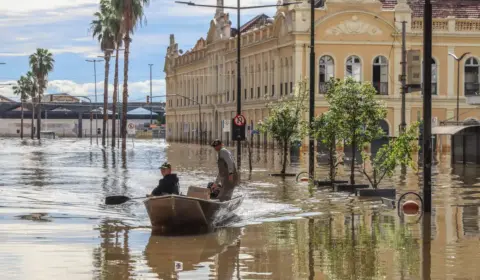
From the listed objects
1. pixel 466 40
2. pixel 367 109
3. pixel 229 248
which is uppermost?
pixel 466 40

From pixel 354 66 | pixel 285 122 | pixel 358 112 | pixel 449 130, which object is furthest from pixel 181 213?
pixel 354 66

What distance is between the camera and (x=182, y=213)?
19875mm

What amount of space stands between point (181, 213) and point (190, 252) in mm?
2764

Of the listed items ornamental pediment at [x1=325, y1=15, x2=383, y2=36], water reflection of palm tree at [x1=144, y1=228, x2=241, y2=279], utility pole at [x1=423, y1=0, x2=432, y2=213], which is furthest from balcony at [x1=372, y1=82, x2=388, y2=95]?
water reflection of palm tree at [x1=144, y1=228, x2=241, y2=279]

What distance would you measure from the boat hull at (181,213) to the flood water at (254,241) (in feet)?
1.15

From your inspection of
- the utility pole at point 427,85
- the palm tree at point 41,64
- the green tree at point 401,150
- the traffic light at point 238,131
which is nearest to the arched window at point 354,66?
the traffic light at point 238,131

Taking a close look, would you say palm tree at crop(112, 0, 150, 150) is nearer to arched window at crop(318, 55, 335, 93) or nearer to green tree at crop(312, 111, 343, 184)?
arched window at crop(318, 55, 335, 93)

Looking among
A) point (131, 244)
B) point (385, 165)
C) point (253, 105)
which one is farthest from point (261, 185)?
point (253, 105)

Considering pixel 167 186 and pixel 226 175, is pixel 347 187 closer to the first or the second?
pixel 226 175

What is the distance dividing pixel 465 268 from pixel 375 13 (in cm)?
6812

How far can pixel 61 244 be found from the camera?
18.0m

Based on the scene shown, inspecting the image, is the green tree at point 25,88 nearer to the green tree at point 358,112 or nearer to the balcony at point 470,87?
the balcony at point 470,87

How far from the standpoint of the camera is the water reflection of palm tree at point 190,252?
1514cm

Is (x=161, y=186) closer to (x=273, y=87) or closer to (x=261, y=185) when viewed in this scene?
(x=261, y=185)
